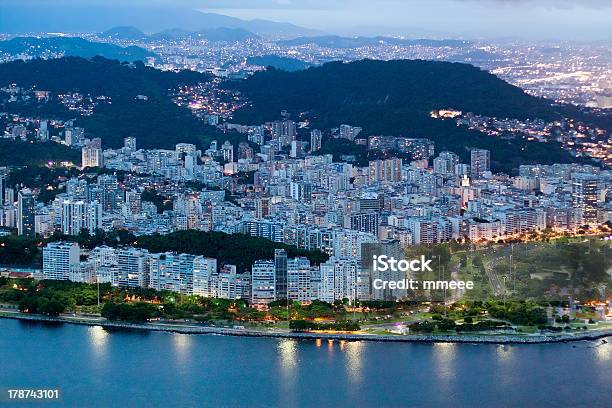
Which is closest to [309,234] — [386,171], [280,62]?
[386,171]

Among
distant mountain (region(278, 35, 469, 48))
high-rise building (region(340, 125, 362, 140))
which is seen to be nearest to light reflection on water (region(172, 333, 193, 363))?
high-rise building (region(340, 125, 362, 140))

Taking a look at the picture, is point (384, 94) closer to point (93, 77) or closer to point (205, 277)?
point (93, 77)

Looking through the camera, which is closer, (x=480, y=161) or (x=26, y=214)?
(x=26, y=214)

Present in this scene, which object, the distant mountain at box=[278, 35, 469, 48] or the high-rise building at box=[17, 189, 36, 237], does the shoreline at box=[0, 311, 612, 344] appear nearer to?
the high-rise building at box=[17, 189, 36, 237]

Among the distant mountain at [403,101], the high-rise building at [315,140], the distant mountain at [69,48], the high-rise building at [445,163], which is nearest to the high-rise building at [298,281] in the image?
the high-rise building at [445,163]

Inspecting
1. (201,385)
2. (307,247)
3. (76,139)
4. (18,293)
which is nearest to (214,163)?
(76,139)

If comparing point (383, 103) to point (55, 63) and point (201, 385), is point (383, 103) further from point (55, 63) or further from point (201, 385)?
point (201, 385)
